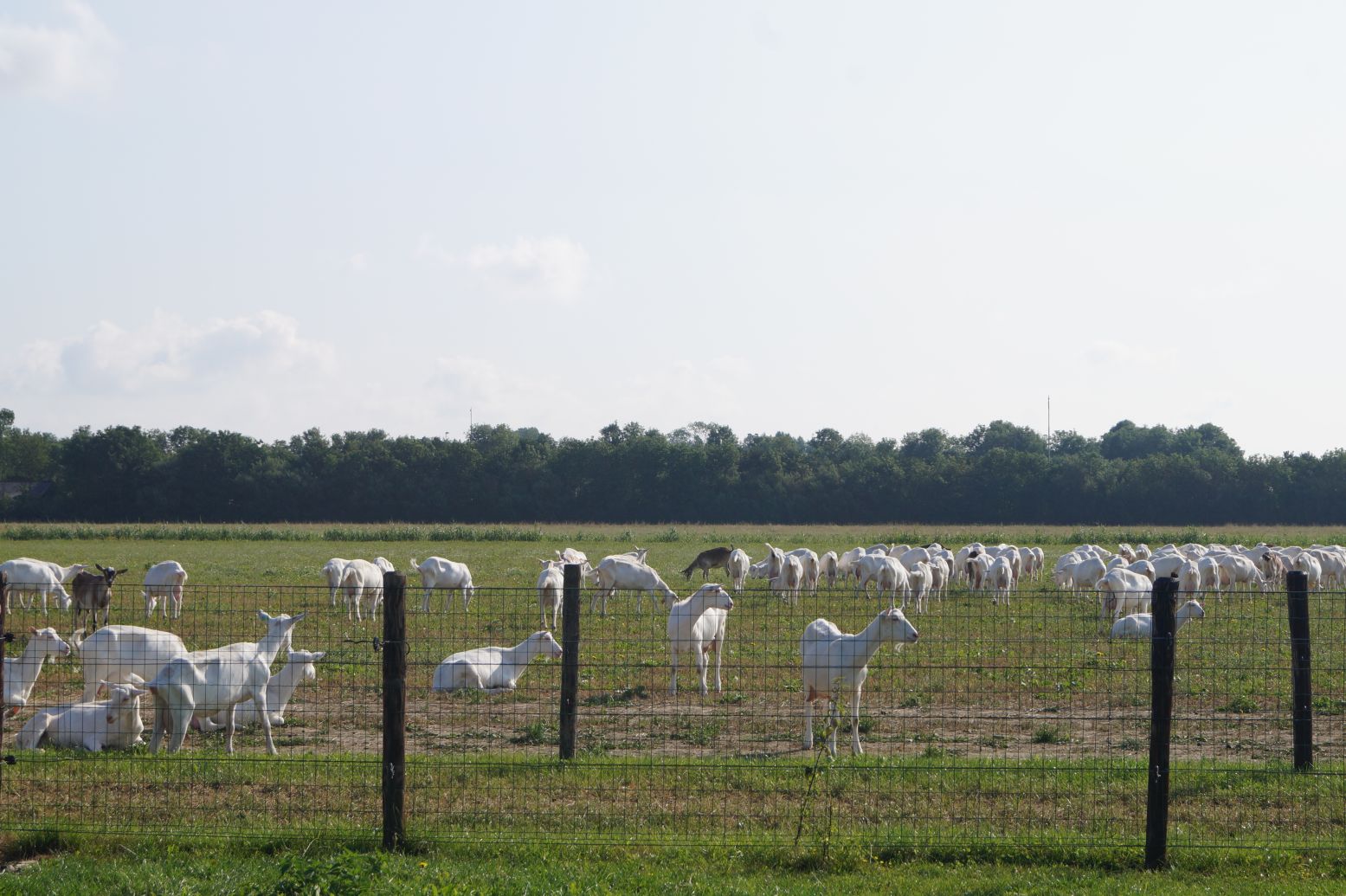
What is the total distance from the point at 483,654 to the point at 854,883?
8.41 meters

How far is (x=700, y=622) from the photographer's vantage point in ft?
48.5

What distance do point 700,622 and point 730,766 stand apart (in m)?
5.07

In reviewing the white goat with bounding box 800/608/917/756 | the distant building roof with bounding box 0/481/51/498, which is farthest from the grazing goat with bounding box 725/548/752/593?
the distant building roof with bounding box 0/481/51/498

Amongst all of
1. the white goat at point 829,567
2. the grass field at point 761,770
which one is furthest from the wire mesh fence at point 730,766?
the white goat at point 829,567

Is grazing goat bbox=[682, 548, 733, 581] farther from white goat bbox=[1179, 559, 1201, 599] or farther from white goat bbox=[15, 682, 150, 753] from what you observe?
→ white goat bbox=[15, 682, 150, 753]

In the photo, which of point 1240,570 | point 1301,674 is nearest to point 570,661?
point 1301,674

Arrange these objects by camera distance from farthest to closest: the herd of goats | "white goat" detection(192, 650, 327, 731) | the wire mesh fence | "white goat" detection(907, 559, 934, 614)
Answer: "white goat" detection(907, 559, 934, 614), "white goat" detection(192, 650, 327, 731), the herd of goats, the wire mesh fence

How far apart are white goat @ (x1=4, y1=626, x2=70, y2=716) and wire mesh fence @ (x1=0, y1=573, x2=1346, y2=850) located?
230 mm

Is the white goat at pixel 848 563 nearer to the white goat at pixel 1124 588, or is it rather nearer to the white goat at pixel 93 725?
the white goat at pixel 1124 588

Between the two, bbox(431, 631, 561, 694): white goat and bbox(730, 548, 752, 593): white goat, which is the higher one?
bbox(730, 548, 752, 593): white goat

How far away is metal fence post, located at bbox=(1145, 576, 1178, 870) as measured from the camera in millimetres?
7441

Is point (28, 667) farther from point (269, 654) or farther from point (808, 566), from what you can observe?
point (808, 566)

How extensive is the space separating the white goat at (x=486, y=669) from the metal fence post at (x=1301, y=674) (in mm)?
8302

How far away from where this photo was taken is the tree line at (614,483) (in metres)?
86.4
